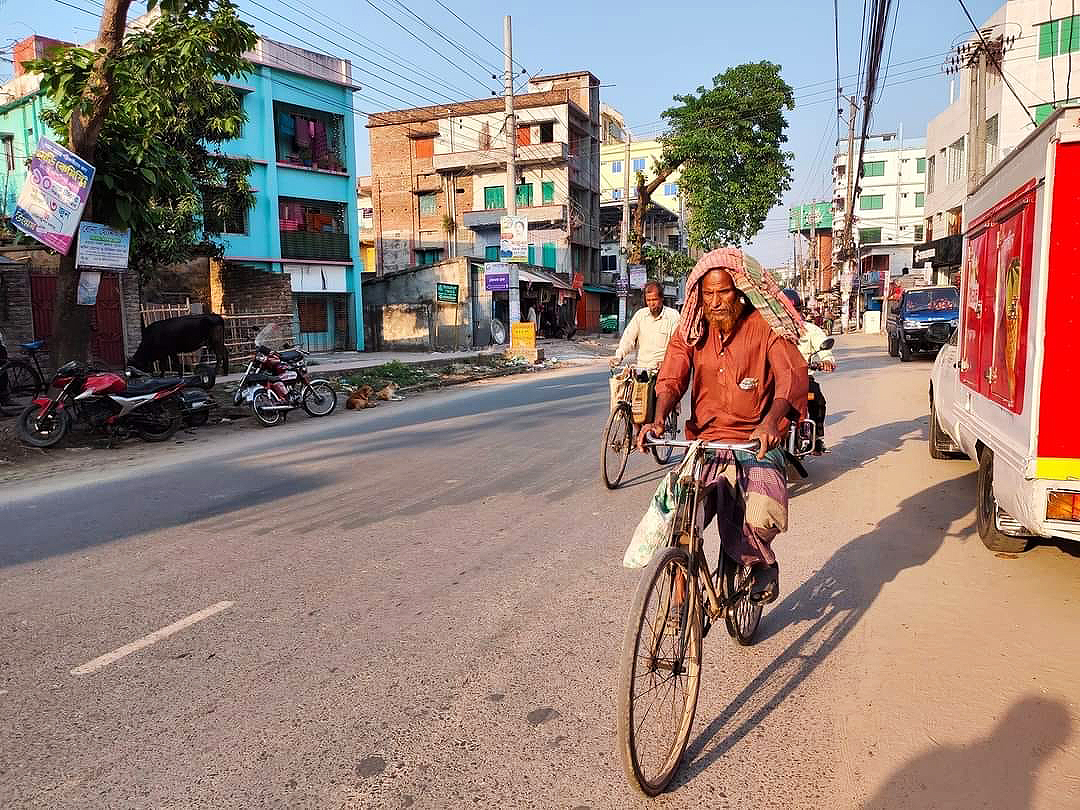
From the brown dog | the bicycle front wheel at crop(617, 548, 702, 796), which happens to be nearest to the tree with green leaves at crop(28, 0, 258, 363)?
the brown dog

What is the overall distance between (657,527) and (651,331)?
5.10 m

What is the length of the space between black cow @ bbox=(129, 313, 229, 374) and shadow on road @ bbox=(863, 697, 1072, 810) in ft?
55.3

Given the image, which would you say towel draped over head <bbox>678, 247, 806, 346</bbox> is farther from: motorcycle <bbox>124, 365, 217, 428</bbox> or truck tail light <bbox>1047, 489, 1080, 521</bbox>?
motorcycle <bbox>124, 365, 217, 428</bbox>

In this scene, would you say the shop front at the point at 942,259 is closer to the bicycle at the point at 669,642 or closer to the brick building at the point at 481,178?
the brick building at the point at 481,178

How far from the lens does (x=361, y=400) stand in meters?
14.9

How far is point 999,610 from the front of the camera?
4449 millimetres

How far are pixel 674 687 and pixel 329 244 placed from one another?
30.0 metres

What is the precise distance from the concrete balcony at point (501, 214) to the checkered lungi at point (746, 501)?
40.2m

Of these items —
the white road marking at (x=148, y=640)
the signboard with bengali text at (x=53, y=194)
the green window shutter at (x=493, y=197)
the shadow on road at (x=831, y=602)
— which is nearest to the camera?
the shadow on road at (x=831, y=602)

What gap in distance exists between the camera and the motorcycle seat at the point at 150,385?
1091cm

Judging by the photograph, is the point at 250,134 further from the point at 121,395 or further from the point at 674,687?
the point at 674,687

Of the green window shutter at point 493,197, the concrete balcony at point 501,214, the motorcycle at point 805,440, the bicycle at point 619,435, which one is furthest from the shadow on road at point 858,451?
the green window shutter at point 493,197

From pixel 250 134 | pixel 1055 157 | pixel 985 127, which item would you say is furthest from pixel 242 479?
pixel 985 127

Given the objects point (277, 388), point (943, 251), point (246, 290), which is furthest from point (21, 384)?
point (943, 251)
